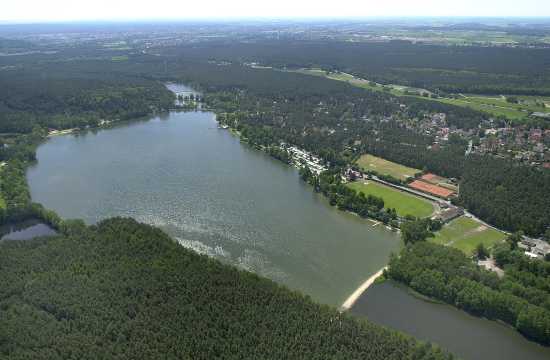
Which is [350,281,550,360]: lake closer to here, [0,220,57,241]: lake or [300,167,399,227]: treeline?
[300,167,399,227]: treeline

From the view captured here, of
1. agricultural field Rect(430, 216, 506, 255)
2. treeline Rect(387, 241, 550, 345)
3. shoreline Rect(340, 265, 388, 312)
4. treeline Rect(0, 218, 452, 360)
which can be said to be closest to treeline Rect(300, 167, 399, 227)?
agricultural field Rect(430, 216, 506, 255)

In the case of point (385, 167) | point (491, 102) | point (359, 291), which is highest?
point (491, 102)

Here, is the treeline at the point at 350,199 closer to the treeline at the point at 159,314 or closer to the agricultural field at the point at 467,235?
the agricultural field at the point at 467,235

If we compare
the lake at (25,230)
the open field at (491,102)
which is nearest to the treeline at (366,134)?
the open field at (491,102)

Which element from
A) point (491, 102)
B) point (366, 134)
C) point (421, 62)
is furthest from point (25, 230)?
point (421, 62)

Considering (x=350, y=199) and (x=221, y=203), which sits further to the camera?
(x=221, y=203)

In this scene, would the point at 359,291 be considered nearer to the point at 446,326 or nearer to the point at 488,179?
the point at 446,326

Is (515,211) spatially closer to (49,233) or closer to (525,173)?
(525,173)

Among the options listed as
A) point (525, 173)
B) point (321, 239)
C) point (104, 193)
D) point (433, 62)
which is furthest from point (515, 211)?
point (433, 62)
